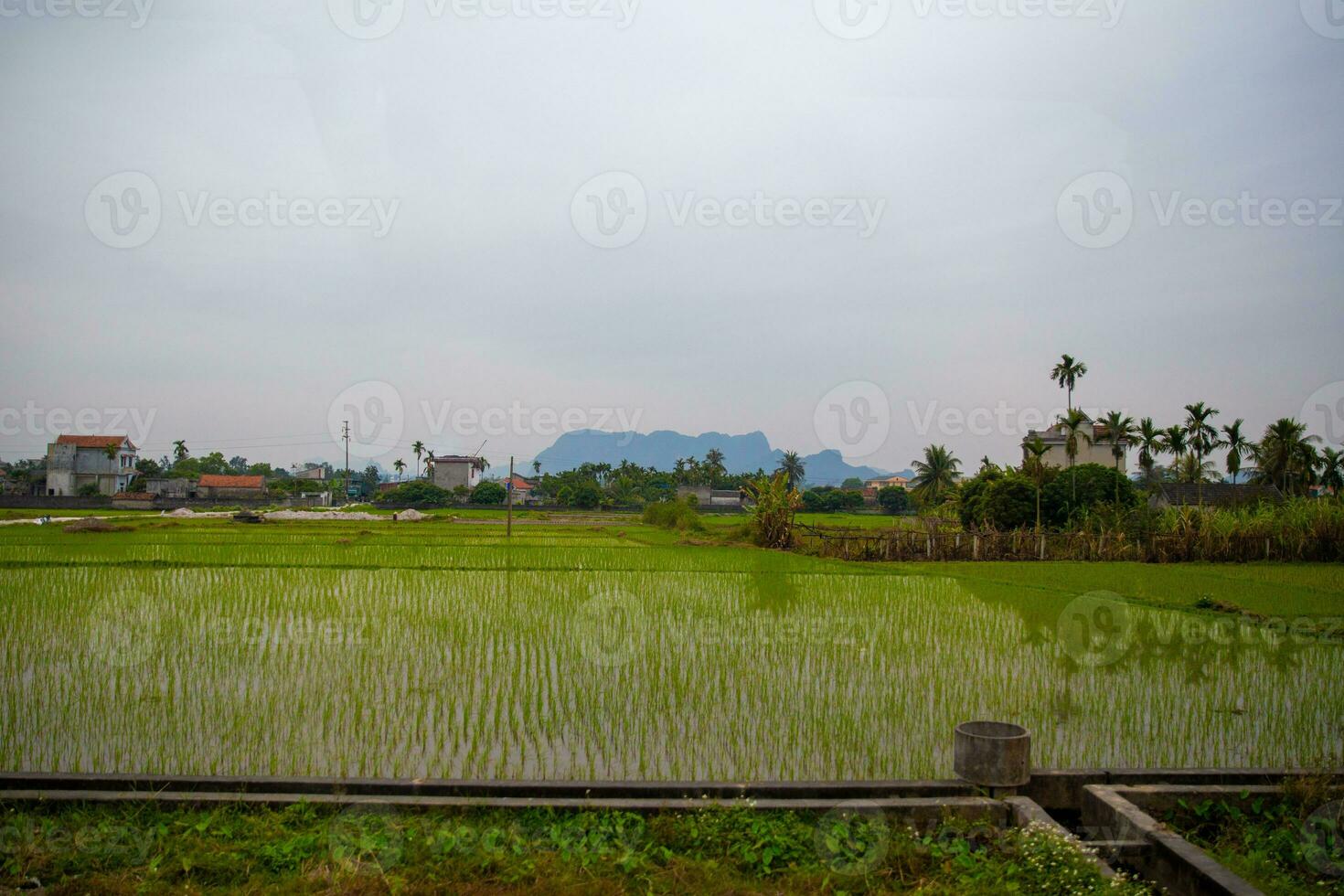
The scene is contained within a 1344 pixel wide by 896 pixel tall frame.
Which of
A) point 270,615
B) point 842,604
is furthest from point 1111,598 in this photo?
point 270,615

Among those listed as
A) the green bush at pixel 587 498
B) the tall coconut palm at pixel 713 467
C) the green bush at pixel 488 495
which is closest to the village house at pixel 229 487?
the green bush at pixel 488 495

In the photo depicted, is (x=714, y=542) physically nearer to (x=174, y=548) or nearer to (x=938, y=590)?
(x=938, y=590)

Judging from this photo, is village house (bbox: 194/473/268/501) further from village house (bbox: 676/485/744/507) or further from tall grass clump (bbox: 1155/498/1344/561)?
tall grass clump (bbox: 1155/498/1344/561)

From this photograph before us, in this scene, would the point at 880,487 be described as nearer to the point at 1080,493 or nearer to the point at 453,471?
the point at 453,471

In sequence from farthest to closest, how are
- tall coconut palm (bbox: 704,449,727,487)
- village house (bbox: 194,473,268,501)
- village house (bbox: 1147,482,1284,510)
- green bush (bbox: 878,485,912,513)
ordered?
tall coconut palm (bbox: 704,449,727,487)
green bush (bbox: 878,485,912,513)
village house (bbox: 194,473,268,501)
village house (bbox: 1147,482,1284,510)

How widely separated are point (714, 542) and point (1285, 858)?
2126 cm

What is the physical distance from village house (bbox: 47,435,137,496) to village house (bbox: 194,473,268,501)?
13.4 ft

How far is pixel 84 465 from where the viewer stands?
45.5 metres

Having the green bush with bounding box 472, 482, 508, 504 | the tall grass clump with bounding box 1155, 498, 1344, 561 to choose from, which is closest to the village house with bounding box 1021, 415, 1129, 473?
the tall grass clump with bounding box 1155, 498, 1344, 561

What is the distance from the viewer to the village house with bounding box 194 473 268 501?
50.9 metres

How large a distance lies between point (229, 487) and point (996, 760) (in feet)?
189

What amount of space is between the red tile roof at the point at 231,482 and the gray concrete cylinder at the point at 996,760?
5650cm

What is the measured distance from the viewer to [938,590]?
13.0 metres

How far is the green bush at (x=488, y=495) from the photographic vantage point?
170ft
